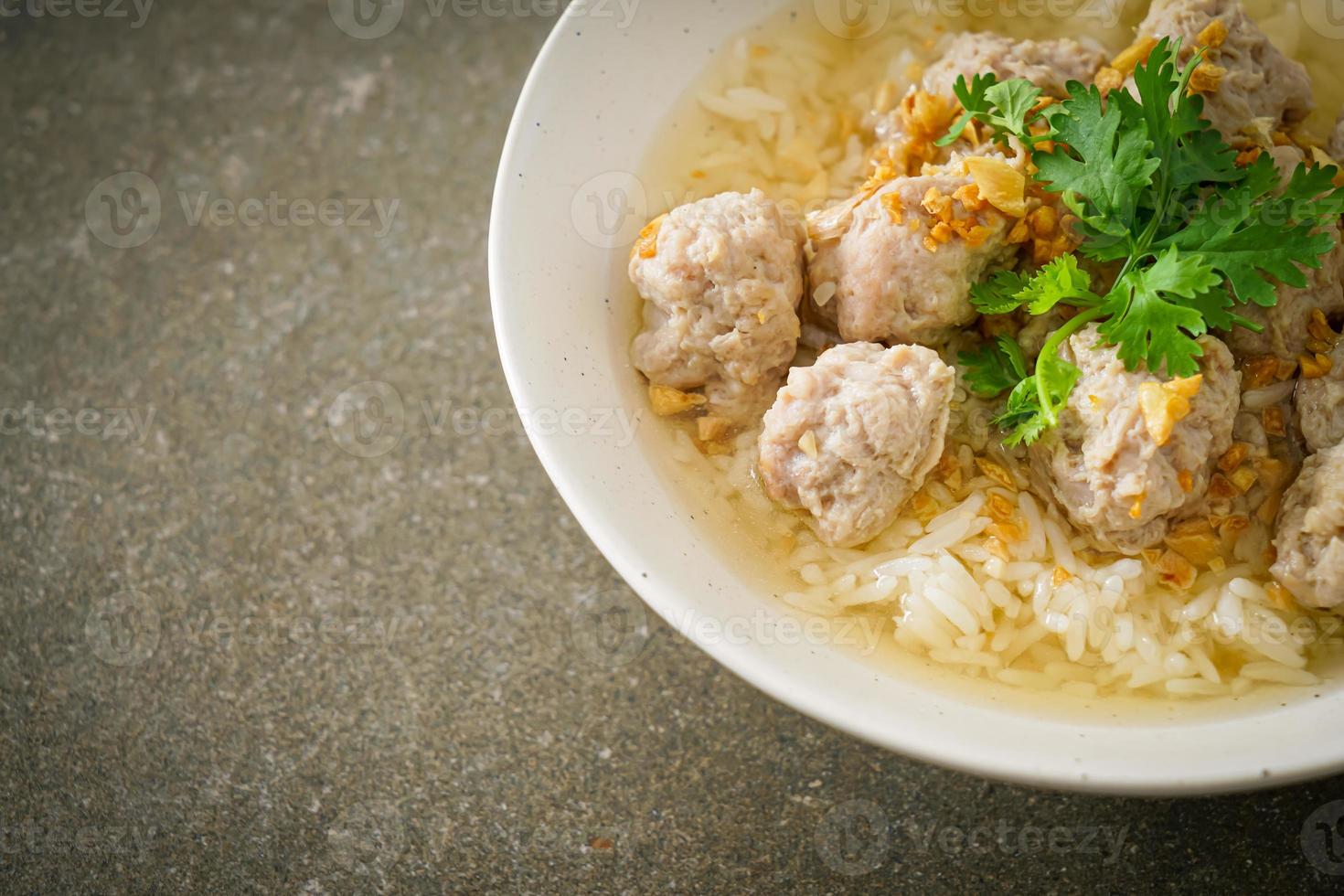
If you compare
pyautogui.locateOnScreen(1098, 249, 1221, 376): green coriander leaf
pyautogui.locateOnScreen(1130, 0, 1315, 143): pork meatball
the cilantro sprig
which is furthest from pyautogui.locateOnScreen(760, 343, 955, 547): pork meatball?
pyautogui.locateOnScreen(1130, 0, 1315, 143): pork meatball

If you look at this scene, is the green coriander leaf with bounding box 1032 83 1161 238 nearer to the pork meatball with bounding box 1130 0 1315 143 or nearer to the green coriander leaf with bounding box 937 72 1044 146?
the green coriander leaf with bounding box 937 72 1044 146

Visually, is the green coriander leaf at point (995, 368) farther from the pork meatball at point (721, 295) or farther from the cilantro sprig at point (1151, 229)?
the pork meatball at point (721, 295)

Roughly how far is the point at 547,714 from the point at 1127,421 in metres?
1.57

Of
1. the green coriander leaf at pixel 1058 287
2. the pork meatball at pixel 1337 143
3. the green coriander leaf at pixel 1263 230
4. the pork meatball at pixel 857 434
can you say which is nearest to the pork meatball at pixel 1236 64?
the pork meatball at pixel 1337 143

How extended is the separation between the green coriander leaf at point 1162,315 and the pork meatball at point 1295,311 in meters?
0.24

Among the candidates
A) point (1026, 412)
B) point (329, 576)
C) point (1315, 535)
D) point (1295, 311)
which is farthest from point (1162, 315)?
point (329, 576)

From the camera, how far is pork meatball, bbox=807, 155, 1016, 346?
2.33 meters

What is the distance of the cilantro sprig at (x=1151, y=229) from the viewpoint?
220 cm

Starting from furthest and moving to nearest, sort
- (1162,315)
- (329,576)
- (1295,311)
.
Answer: (329,576) → (1295,311) → (1162,315)

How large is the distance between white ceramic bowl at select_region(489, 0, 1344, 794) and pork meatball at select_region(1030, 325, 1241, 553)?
379mm

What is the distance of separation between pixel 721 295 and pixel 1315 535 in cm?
127

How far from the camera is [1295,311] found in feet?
7.80

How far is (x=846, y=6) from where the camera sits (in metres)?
2.88

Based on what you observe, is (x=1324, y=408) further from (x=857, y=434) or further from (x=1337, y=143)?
(x=857, y=434)
